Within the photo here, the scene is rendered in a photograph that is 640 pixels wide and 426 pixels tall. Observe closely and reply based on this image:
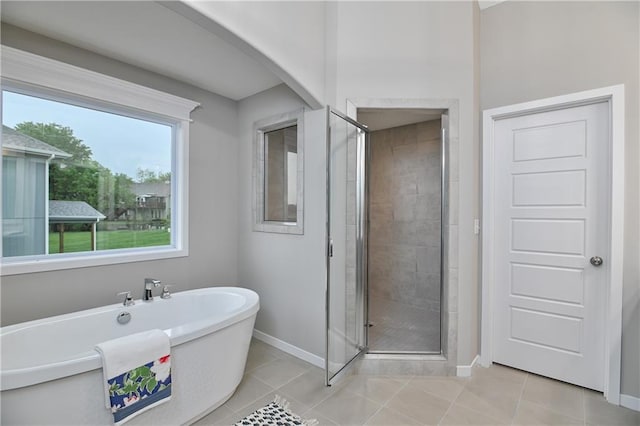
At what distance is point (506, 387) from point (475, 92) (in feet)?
7.65

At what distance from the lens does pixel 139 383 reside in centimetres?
157

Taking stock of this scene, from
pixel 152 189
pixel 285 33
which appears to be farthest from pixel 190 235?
pixel 285 33

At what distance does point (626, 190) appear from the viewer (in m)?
2.08

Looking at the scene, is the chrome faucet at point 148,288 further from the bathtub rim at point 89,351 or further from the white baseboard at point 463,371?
the white baseboard at point 463,371

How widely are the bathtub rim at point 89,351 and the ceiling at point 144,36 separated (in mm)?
1764

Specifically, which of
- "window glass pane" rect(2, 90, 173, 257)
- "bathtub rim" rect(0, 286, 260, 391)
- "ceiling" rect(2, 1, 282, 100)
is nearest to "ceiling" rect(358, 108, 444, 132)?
"ceiling" rect(2, 1, 282, 100)

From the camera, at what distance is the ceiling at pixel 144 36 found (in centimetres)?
188

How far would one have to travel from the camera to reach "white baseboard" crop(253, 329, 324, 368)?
2672mm

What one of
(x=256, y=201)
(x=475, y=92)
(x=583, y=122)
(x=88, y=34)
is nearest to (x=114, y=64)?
(x=88, y=34)

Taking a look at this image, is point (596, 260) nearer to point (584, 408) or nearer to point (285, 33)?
point (584, 408)

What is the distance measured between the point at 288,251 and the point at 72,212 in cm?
178

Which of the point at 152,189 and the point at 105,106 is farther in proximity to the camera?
the point at 152,189

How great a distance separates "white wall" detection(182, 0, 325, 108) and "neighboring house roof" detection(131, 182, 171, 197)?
1.66 meters

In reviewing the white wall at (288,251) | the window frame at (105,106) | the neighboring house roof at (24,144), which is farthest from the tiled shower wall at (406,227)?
the neighboring house roof at (24,144)
